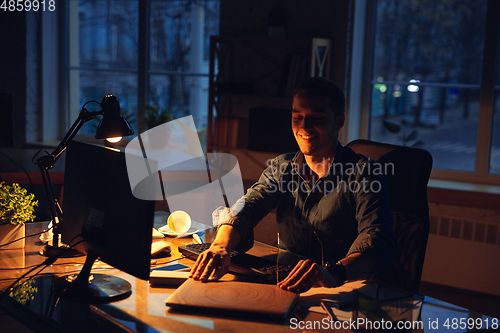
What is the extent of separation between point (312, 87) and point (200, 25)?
2.76 meters

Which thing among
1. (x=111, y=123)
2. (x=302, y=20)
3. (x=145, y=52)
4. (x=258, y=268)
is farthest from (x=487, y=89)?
(x=145, y=52)

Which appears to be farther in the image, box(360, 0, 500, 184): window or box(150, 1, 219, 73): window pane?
box(150, 1, 219, 73): window pane

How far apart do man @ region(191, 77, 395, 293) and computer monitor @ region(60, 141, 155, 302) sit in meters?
0.24

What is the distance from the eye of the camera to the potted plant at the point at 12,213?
159 centimetres

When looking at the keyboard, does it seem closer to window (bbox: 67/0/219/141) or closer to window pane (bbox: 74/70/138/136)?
window (bbox: 67/0/219/141)

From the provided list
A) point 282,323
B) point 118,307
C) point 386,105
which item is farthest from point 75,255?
point 386,105

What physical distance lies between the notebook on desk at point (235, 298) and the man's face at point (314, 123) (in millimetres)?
562

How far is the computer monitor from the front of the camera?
3.81 ft

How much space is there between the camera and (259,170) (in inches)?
142

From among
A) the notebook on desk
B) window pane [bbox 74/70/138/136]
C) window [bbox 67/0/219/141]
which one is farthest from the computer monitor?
window pane [bbox 74/70/138/136]

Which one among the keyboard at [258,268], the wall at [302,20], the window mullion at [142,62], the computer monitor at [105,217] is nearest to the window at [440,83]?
the wall at [302,20]

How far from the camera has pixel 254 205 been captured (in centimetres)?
175

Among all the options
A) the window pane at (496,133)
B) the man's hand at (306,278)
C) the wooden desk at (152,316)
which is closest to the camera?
the wooden desk at (152,316)

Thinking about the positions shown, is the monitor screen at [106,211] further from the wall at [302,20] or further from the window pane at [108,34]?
the window pane at [108,34]
